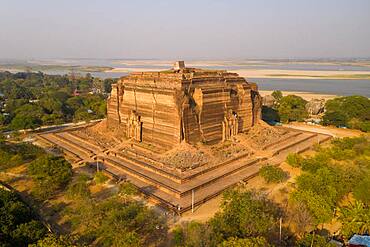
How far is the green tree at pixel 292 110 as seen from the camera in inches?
1960

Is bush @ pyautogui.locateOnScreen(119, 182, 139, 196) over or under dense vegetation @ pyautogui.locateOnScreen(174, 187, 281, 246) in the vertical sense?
under

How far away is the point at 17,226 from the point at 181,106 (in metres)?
16.0

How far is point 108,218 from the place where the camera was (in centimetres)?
1744

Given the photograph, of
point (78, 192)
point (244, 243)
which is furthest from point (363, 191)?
point (78, 192)

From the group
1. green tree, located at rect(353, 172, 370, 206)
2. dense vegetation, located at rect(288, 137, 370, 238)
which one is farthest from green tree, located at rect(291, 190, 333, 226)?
green tree, located at rect(353, 172, 370, 206)

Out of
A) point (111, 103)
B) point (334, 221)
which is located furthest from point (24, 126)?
point (334, 221)

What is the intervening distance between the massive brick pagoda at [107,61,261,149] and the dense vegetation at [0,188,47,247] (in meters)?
14.1

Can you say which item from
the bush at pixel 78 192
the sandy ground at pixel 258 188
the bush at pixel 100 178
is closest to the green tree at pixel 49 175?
the bush at pixel 78 192

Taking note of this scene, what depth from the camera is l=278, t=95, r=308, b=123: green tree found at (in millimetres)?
49781

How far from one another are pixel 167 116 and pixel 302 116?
29862mm

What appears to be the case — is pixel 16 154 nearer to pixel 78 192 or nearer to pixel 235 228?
pixel 78 192

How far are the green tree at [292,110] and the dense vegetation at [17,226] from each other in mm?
41351

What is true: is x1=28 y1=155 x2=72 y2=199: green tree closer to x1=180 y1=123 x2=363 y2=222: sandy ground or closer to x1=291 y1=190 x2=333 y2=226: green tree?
x1=180 y1=123 x2=363 y2=222: sandy ground

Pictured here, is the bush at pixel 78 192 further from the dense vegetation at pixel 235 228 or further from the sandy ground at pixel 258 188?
the dense vegetation at pixel 235 228
